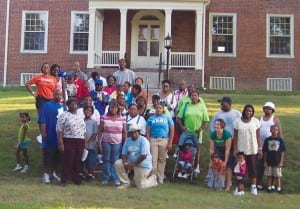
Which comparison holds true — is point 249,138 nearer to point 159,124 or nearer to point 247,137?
point 247,137

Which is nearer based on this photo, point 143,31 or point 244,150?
point 244,150

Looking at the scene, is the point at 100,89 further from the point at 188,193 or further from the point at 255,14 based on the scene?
the point at 255,14

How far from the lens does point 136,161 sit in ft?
33.0

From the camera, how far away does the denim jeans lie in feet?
33.9

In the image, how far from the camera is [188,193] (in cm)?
957

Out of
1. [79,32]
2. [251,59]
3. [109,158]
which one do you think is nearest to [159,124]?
[109,158]

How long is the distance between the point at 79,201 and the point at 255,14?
67.7ft

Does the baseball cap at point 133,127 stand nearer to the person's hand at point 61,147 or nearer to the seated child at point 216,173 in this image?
the person's hand at point 61,147

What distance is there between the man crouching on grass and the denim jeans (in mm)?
273

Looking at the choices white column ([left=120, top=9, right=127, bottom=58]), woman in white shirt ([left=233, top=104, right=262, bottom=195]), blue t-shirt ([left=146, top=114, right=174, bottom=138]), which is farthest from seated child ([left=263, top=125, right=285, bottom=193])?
white column ([left=120, top=9, right=127, bottom=58])

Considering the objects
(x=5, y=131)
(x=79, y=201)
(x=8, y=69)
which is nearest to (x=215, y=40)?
(x=8, y=69)

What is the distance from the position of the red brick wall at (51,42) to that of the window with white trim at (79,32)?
0.67 ft

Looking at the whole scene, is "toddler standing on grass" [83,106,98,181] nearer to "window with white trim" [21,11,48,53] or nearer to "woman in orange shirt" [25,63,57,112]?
"woman in orange shirt" [25,63,57,112]

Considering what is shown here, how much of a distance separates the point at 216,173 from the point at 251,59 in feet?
57.2
